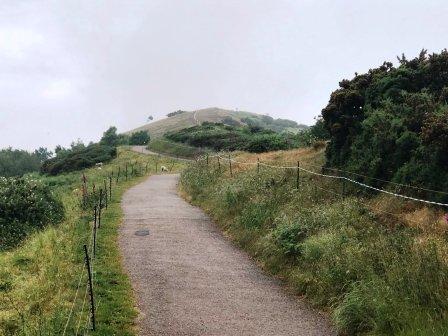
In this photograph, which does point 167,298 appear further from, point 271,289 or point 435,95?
point 435,95

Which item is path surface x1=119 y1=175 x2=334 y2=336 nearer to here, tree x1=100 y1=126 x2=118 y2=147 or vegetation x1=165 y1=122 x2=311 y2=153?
vegetation x1=165 y1=122 x2=311 y2=153

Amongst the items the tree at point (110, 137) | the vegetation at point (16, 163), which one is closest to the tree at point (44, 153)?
the vegetation at point (16, 163)

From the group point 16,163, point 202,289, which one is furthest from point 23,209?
point 16,163

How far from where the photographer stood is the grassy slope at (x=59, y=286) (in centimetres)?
857

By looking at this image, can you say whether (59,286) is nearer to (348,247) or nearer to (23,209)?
(348,247)

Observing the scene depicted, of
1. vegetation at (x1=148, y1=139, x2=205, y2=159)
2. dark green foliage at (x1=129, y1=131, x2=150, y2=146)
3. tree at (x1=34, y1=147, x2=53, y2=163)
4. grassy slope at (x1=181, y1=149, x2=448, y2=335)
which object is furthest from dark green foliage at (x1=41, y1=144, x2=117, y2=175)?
tree at (x1=34, y1=147, x2=53, y2=163)

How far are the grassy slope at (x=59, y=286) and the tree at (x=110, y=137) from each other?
83.0 metres

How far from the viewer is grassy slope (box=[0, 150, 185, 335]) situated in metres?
8.57

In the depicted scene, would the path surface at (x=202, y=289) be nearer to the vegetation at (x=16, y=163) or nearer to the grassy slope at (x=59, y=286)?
the grassy slope at (x=59, y=286)

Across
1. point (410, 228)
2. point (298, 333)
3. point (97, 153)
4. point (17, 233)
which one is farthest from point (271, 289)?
point (97, 153)

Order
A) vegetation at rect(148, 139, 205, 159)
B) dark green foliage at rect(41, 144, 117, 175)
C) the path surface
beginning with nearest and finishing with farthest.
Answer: the path surface → vegetation at rect(148, 139, 205, 159) → dark green foliage at rect(41, 144, 117, 175)

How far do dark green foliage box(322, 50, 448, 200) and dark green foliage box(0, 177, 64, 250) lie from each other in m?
13.0

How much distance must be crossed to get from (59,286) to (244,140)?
144 ft

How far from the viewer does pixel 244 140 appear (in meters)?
53.6
